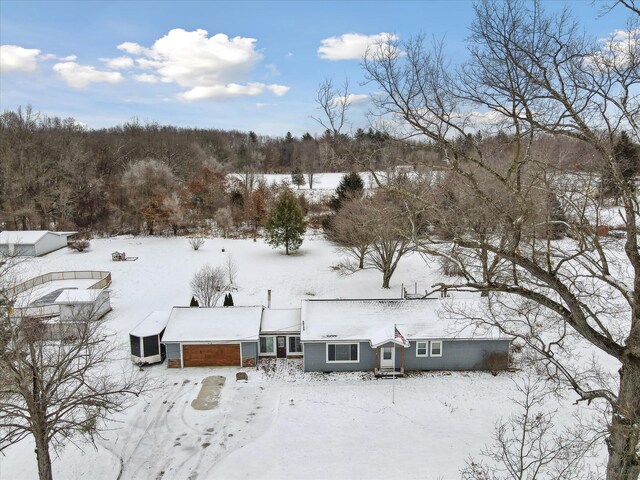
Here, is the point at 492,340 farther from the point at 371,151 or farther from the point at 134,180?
the point at 134,180

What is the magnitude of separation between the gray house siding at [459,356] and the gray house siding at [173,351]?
29.2ft

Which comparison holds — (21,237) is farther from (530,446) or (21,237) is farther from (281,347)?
(530,446)

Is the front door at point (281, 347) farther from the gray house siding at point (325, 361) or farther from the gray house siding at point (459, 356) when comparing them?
the gray house siding at point (459, 356)

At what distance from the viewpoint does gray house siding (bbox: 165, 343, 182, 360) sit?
59.4 ft

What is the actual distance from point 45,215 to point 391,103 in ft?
144

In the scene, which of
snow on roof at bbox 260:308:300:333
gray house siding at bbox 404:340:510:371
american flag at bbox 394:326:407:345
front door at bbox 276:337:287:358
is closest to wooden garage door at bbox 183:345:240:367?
snow on roof at bbox 260:308:300:333

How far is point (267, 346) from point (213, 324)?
2507mm

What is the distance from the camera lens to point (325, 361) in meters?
17.8

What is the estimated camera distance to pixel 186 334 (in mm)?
18297

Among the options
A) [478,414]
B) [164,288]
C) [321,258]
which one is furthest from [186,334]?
[321,258]

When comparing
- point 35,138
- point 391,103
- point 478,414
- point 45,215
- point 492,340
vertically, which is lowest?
point 478,414

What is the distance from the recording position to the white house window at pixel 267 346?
19.0 m

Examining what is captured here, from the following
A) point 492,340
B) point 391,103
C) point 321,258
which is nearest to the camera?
point 391,103

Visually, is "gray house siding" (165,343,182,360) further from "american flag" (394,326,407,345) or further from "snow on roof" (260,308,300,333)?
"american flag" (394,326,407,345)
